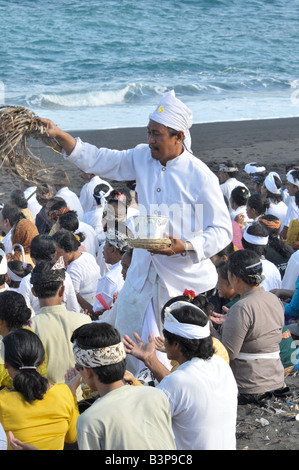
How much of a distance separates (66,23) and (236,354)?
36869mm

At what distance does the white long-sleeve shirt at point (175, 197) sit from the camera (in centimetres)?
439

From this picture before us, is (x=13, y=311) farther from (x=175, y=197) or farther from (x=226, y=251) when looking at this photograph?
(x=226, y=251)

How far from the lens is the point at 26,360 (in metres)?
3.93

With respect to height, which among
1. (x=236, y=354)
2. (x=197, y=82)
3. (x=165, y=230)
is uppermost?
(x=165, y=230)

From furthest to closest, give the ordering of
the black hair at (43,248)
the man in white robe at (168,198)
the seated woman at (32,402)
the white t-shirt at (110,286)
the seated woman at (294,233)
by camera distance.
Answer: the seated woman at (294,233) < the black hair at (43,248) < the white t-shirt at (110,286) < the man in white robe at (168,198) < the seated woman at (32,402)

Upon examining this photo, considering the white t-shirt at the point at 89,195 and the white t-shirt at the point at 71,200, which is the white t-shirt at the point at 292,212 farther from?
the white t-shirt at the point at 71,200

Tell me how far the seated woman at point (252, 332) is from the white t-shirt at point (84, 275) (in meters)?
1.91

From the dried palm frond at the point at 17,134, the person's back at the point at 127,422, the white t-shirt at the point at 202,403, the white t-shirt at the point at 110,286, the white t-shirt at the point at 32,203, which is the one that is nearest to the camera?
the person's back at the point at 127,422

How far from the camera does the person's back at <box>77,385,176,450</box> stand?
9.86 feet

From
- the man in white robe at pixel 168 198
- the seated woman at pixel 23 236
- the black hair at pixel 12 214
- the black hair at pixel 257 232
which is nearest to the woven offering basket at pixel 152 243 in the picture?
the man in white robe at pixel 168 198

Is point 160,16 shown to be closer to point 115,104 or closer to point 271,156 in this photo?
point 115,104

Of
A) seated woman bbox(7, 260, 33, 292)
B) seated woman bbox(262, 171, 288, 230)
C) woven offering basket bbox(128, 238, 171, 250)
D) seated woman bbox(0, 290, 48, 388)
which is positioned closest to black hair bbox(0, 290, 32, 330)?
seated woman bbox(0, 290, 48, 388)

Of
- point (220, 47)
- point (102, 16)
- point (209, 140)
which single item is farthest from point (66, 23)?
point (209, 140)

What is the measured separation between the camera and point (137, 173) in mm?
4531
